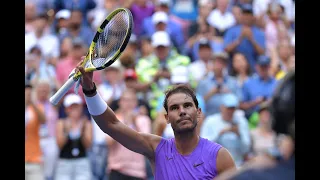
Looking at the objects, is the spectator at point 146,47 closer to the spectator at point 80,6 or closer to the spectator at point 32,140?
the spectator at point 80,6

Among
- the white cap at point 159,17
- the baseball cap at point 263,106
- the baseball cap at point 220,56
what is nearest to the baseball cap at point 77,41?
the white cap at point 159,17

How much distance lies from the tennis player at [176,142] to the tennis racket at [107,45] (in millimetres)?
126

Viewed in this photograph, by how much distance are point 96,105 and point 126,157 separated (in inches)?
138

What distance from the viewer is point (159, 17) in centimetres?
991

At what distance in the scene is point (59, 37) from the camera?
977cm

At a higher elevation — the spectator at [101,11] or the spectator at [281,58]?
the spectator at [101,11]

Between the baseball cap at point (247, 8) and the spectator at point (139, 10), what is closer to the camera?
the spectator at point (139, 10)

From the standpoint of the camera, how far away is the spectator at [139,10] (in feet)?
33.1

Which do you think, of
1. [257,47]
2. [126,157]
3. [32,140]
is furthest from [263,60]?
[32,140]

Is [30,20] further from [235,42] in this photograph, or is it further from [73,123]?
[235,42]

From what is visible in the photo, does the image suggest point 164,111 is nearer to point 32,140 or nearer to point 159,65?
point 159,65

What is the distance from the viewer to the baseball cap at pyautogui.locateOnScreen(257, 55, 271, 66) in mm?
9695
